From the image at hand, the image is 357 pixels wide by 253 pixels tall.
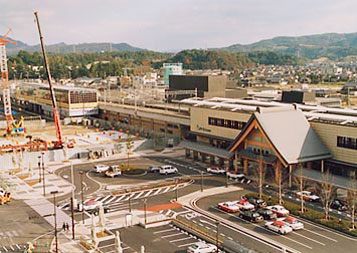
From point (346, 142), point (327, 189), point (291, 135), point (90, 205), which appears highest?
point (291, 135)

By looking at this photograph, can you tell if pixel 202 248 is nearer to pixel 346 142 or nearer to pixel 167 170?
pixel 346 142

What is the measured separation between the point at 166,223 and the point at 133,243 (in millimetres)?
3816

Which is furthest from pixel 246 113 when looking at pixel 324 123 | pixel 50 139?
pixel 50 139

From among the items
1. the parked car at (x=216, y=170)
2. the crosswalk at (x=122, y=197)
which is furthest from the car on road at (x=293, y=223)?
the parked car at (x=216, y=170)

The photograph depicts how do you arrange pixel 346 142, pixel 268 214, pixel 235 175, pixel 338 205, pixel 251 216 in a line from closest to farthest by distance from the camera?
pixel 251 216 < pixel 268 214 < pixel 338 205 < pixel 346 142 < pixel 235 175

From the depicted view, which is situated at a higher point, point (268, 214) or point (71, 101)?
point (71, 101)

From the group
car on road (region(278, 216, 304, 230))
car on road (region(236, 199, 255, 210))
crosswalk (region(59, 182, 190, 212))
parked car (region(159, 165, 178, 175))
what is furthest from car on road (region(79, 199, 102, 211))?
car on road (region(278, 216, 304, 230))

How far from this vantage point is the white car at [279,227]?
92.0 feet

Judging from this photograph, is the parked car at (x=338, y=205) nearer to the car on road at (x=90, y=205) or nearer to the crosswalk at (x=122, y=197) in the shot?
the crosswalk at (x=122, y=197)

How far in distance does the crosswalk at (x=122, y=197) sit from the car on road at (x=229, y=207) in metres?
6.54

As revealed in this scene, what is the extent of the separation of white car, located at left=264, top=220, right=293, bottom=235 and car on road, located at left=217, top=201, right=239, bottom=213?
3.70m

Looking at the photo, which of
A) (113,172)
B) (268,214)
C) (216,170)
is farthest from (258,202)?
(113,172)

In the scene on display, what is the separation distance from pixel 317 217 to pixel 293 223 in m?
2.27

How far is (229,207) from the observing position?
1282 inches
